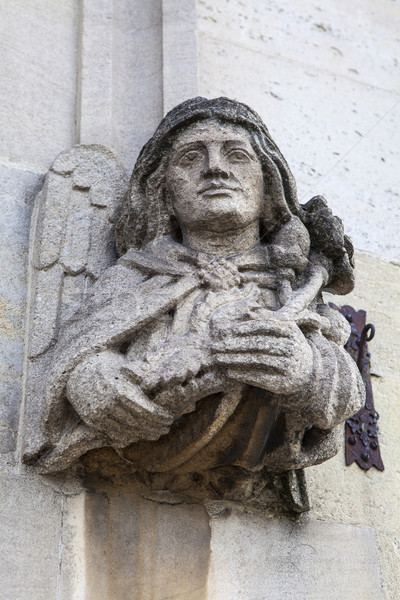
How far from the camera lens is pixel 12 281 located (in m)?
3.07

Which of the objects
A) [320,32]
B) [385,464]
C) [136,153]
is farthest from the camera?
[320,32]

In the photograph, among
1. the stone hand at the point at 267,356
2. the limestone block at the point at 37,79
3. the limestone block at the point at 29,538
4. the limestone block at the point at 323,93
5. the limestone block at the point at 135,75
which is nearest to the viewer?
the stone hand at the point at 267,356

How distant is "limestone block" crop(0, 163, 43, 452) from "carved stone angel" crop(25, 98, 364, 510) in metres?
0.06

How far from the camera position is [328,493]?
307 cm

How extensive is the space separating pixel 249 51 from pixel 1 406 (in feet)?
6.13

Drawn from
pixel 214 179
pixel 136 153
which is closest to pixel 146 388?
pixel 214 179

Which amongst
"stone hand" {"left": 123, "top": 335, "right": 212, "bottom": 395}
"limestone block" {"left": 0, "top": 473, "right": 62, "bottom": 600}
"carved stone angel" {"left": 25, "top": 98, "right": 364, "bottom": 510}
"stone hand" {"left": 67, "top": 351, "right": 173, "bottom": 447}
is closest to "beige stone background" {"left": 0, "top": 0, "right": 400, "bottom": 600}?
"limestone block" {"left": 0, "top": 473, "right": 62, "bottom": 600}

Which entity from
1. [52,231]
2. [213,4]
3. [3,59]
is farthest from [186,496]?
[213,4]

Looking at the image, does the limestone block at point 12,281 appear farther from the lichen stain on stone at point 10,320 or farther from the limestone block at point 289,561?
the limestone block at point 289,561

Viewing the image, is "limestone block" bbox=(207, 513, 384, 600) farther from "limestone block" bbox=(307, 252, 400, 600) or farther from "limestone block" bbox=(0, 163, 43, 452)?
"limestone block" bbox=(0, 163, 43, 452)

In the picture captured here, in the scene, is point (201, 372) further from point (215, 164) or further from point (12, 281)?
point (12, 281)

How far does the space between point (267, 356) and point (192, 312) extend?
311 mm

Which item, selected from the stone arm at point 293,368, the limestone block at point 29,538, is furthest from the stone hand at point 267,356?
the limestone block at point 29,538

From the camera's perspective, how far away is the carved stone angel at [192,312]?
250 cm
